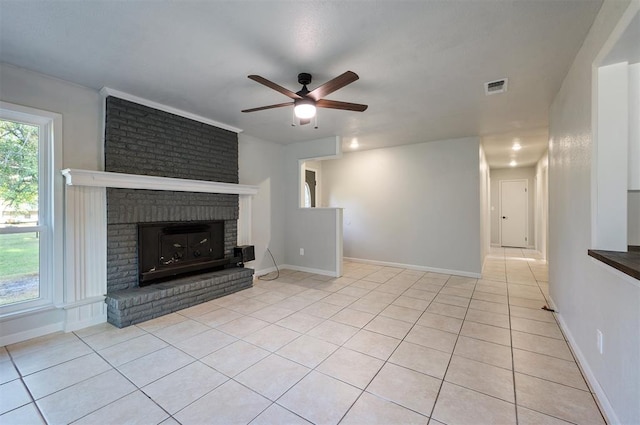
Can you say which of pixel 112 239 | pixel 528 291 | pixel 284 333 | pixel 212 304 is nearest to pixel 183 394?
pixel 284 333

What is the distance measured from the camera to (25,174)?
8.70 feet

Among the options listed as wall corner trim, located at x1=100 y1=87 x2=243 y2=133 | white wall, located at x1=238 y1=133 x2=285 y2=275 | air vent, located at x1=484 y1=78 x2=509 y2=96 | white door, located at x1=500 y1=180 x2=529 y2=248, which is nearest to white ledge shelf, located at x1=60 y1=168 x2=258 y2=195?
white wall, located at x1=238 y1=133 x2=285 y2=275

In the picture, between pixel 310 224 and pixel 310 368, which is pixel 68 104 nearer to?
pixel 310 368

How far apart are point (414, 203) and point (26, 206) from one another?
5522 millimetres

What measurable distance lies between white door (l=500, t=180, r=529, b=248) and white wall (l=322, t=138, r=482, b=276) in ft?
15.6

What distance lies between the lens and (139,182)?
3156mm

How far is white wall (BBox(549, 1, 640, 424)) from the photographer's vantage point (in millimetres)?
1407

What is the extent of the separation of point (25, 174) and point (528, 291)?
6318 mm

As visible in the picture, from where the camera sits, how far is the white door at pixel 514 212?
8195 mm

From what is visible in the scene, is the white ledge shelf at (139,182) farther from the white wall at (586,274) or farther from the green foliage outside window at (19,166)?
the white wall at (586,274)

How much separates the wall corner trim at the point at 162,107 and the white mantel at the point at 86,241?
90 centimetres

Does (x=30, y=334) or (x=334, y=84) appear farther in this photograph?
(x=30, y=334)

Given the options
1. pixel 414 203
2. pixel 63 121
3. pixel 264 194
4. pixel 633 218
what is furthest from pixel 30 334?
pixel 414 203

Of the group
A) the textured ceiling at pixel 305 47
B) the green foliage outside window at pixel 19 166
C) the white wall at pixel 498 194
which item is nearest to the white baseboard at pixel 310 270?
the textured ceiling at pixel 305 47
